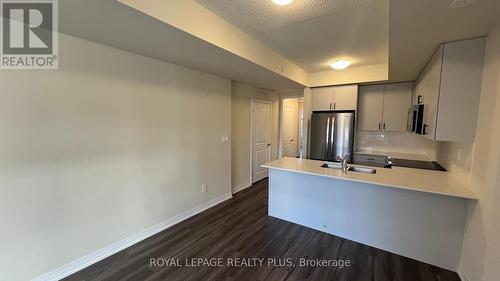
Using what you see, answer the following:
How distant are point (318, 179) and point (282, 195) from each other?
25.8 inches

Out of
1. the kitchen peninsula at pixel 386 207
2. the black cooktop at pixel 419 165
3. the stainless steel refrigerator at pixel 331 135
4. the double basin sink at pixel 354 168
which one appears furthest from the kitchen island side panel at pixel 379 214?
the stainless steel refrigerator at pixel 331 135

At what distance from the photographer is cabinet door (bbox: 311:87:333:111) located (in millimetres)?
4328

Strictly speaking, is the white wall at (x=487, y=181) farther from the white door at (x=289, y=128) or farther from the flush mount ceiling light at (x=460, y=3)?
the white door at (x=289, y=128)

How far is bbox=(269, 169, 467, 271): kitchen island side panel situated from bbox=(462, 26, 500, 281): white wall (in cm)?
20

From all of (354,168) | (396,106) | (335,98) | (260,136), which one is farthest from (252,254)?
(396,106)

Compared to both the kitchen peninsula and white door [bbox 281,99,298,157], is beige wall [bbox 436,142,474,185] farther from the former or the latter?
white door [bbox 281,99,298,157]

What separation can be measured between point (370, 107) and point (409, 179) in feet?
7.63

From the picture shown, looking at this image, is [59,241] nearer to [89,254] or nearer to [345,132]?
[89,254]

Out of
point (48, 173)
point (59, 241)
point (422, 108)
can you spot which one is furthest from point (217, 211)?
point (422, 108)

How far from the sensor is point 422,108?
2.63 meters

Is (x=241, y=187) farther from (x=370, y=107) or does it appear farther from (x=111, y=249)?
(x=370, y=107)

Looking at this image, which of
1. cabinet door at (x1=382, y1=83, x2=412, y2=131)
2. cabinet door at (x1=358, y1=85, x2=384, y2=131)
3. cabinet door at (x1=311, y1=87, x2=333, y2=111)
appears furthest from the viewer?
cabinet door at (x1=311, y1=87, x2=333, y2=111)

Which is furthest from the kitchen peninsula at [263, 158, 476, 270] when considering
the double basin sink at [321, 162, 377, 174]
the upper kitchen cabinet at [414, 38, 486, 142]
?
the upper kitchen cabinet at [414, 38, 486, 142]

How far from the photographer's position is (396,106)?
3973mm
